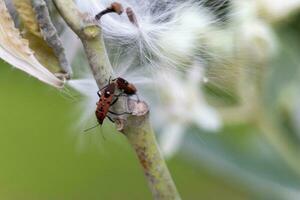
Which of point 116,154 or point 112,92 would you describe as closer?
point 112,92

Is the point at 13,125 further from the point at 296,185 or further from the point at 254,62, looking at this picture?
the point at 254,62

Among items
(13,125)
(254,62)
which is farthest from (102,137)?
(13,125)

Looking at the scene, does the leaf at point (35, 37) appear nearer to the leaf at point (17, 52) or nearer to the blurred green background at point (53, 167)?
the leaf at point (17, 52)

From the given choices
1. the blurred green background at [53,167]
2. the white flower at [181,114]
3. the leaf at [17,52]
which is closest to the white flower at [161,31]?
the leaf at [17,52]

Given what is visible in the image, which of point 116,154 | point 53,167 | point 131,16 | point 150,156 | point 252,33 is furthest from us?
point 53,167

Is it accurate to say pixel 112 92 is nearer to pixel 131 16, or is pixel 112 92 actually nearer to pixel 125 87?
pixel 125 87

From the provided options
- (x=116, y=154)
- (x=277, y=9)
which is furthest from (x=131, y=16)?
(x=116, y=154)
